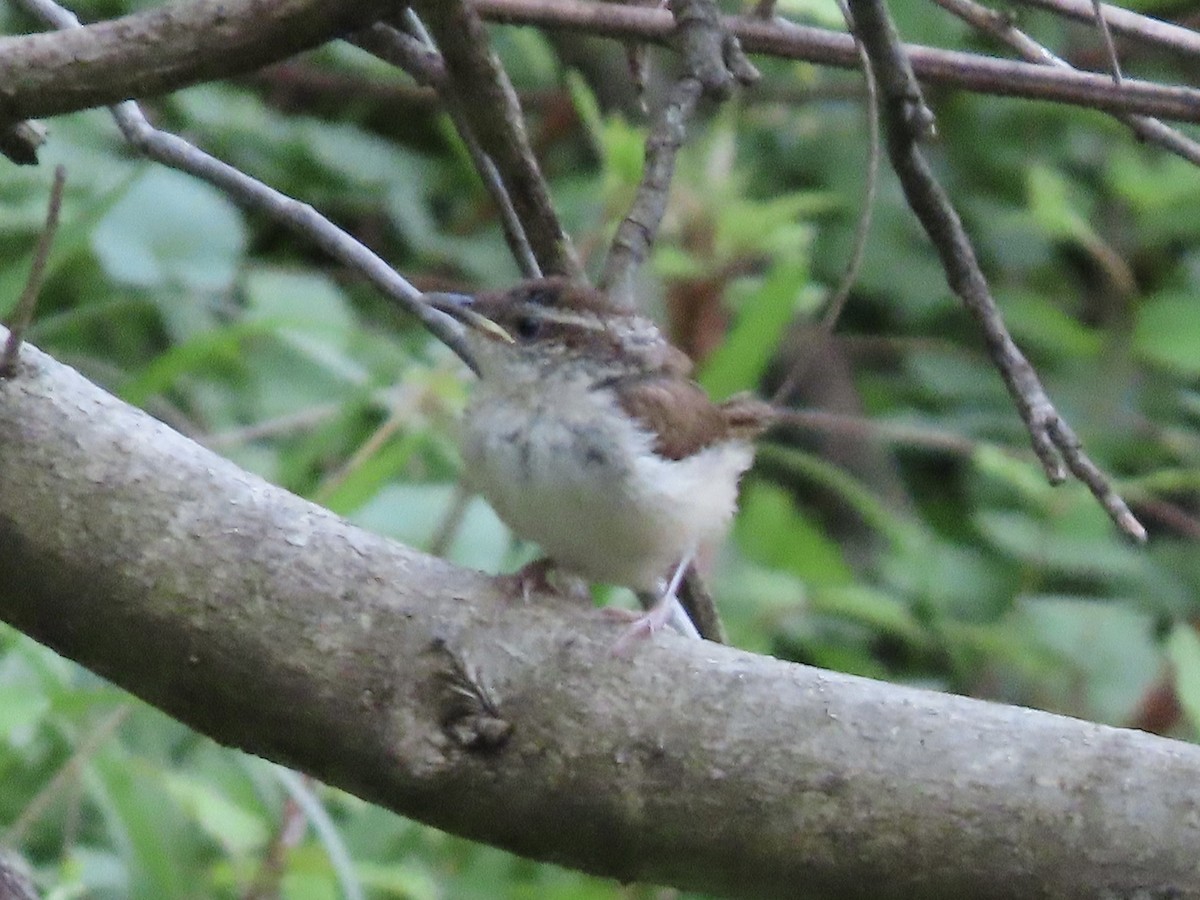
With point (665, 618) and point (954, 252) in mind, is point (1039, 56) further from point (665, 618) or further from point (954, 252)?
point (665, 618)

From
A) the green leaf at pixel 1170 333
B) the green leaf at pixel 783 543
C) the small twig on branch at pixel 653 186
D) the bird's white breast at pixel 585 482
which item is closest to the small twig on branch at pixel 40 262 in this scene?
the small twig on branch at pixel 653 186

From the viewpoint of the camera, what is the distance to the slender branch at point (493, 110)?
1809 mm

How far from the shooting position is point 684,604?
8.50 ft

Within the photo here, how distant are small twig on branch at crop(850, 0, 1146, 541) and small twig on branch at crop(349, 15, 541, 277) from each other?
528 millimetres

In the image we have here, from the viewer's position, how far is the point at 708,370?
3283 millimetres

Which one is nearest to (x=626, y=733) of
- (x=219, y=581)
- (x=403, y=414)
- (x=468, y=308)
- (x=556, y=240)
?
(x=219, y=581)

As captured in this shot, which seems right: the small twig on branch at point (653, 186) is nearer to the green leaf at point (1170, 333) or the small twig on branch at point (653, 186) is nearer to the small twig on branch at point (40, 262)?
the small twig on branch at point (40, 262)

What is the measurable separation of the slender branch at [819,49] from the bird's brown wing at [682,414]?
0.53 meters

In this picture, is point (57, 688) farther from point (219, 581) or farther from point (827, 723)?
point (827, 723)

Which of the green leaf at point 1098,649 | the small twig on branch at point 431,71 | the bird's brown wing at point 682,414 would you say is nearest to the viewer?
the small twig on branch at point 431,71

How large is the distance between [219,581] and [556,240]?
0.89 meters

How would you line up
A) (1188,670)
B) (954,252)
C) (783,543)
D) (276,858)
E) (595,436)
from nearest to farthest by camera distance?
1. (954,252)
2. (595,436)
3. (276,858)
4. (1188,670)
5. (783,543)

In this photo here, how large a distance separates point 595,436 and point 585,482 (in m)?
0.09

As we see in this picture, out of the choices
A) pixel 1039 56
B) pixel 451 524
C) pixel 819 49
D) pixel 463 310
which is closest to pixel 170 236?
pixel 451 524
